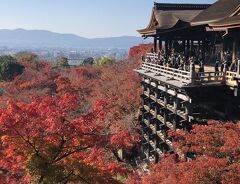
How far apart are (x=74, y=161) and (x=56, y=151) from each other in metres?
0.76

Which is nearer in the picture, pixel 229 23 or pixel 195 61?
pixel 229 23

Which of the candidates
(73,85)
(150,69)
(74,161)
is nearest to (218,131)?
(74,161)

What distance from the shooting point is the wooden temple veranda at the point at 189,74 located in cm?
1819

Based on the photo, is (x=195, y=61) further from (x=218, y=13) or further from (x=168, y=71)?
(x=218, y=13)

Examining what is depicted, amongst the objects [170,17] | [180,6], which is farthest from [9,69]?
[170,17]

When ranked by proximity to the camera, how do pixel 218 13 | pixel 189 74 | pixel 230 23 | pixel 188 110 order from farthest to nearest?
pixel 218 13 < pixel 188 110 < pixel 189 74 < pixel 230 23

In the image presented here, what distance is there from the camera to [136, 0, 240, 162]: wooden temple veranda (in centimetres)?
1819

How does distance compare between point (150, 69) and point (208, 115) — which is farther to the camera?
point (150, 69)

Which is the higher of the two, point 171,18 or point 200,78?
point 171,18

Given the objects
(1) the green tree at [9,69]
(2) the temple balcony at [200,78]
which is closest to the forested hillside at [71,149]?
(2) the temple balcony at [200,78]

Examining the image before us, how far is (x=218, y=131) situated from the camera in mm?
13297

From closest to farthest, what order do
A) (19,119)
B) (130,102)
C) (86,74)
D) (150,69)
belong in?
(19,119), (150,69), (130,102), (86,74)

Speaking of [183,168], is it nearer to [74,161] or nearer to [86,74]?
[74,161]

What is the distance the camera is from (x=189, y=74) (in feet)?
60.2
